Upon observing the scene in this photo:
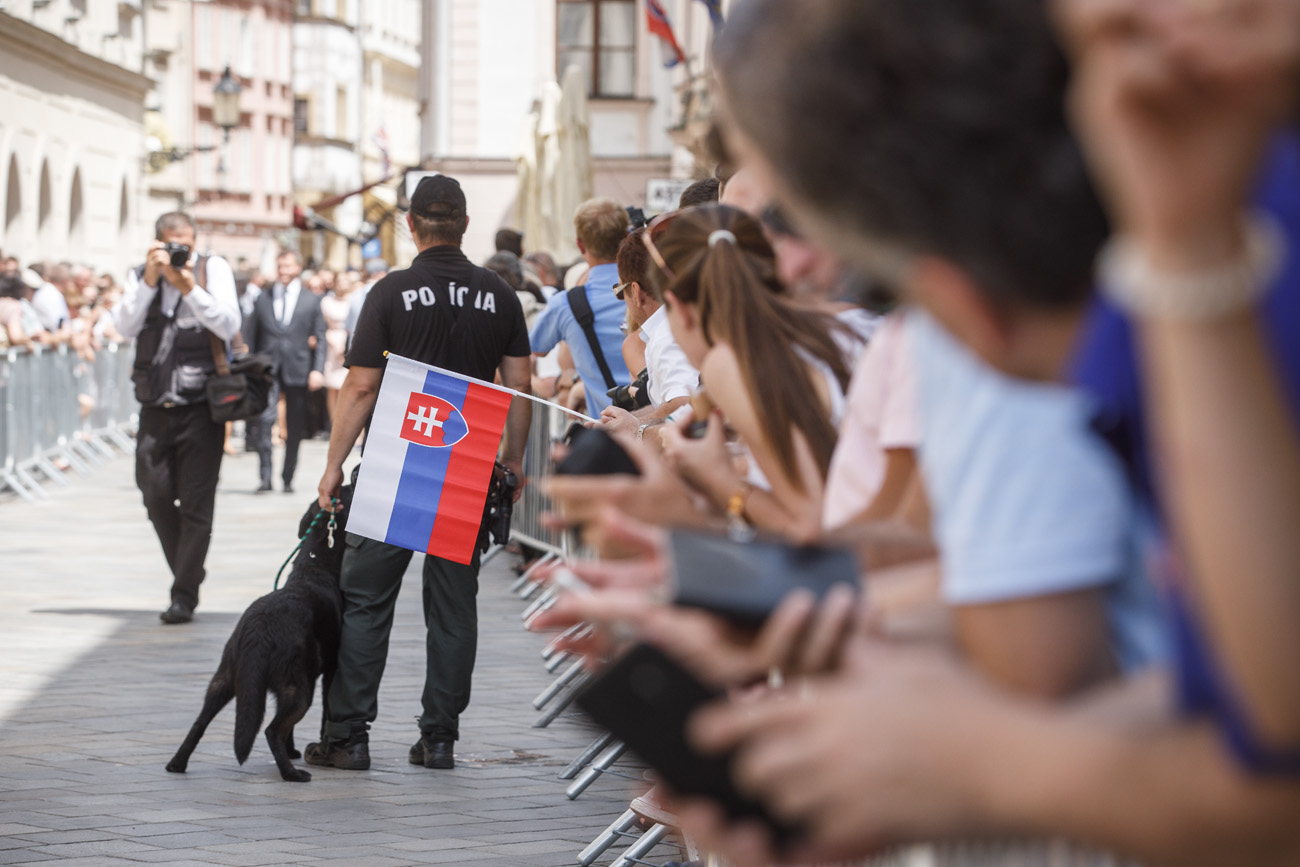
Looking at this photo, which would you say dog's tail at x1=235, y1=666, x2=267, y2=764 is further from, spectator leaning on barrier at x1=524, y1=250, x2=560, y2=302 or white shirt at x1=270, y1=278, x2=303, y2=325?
white shirt at x1=270, y1=278, x2=303, y2=325

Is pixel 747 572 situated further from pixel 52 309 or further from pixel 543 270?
pixel 52 309

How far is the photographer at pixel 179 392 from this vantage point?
10.6 metres

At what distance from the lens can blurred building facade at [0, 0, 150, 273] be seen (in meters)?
31.8

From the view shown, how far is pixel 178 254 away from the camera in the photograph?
34.0ft

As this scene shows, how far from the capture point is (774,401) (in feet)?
10.8

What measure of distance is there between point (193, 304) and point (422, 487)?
3.96m

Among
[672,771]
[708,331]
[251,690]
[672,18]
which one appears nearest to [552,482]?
[672,771]

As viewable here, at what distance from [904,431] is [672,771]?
4.59 ft

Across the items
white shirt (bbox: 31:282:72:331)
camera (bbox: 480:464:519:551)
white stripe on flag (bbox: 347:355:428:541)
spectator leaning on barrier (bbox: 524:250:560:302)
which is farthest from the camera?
white shirt (bbox: 31:282:72:331)

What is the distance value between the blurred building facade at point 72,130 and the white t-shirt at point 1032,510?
30.4 metres

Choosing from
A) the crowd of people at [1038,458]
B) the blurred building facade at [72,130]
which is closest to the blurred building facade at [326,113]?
the blurred building facade at [72,130]

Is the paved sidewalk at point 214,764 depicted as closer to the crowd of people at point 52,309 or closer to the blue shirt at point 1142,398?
the blue shirt at point 1142,398

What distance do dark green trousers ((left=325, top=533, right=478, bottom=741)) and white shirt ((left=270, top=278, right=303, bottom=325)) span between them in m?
12.9

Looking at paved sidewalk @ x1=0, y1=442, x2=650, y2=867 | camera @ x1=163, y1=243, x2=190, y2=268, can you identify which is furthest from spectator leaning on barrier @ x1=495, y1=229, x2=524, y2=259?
camera @ x1=163, y1=243, x2=190, y2=268
